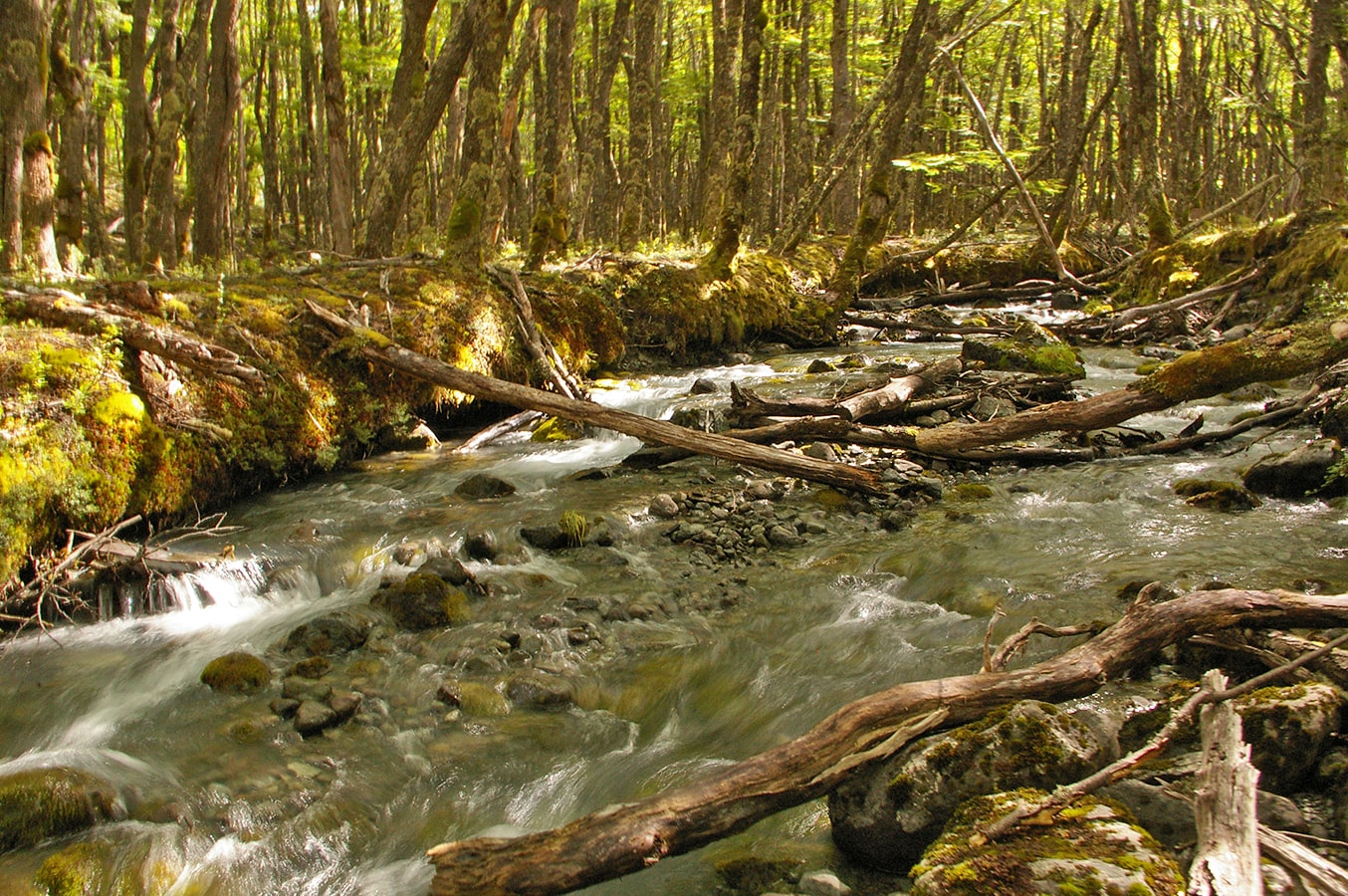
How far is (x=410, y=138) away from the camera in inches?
443

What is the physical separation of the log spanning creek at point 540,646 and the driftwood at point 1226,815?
1037 millimetres

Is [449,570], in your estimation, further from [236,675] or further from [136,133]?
[136,133]

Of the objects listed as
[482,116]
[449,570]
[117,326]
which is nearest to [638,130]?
[482,116]

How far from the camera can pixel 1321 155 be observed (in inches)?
543

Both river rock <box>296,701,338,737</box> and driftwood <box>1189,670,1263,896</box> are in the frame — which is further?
river rock <box>296,701,338,737</box>

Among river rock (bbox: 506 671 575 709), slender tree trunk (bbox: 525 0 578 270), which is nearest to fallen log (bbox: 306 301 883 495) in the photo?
river rock (bbox: 506 671 575 709)

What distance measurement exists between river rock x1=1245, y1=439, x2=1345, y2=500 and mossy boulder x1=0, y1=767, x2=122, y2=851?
7.93m

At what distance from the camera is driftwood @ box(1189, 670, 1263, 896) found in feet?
7.18

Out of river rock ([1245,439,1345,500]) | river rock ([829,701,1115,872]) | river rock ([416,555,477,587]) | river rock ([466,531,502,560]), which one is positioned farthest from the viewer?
river rock ([466,531,502,560])

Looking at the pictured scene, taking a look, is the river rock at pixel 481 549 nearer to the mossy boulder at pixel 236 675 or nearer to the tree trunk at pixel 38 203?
the mossy boulder at pixel 236 675

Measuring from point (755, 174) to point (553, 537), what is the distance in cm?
1699

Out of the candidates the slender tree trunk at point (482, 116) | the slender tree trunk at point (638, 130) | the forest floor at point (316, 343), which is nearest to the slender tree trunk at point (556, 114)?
the forest floor at point (316, 343)

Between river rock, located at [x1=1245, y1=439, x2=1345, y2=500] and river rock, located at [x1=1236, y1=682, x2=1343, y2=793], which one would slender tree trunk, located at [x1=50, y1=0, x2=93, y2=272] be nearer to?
river rock, located at [x1=1236, y1=682, x2=1343, y2=793]

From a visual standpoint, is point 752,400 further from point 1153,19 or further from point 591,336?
point 1153,19
